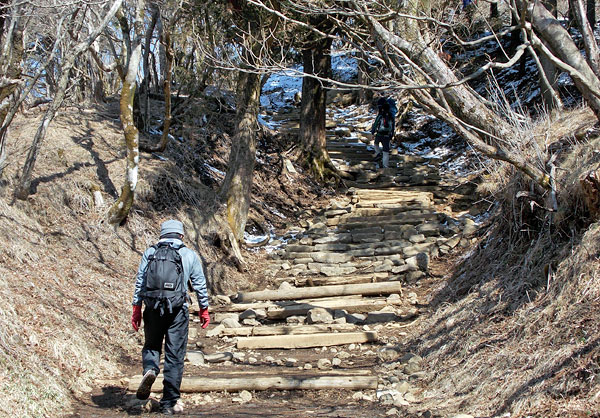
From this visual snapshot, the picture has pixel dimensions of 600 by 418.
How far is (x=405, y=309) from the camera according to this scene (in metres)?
9.51

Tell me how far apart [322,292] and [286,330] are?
1723mm

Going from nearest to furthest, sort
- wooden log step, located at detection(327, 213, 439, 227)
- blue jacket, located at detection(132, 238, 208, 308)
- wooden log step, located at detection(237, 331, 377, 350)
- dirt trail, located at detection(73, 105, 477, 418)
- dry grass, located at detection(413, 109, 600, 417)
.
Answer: dry grass, located at detection(413, 109, 600, 417) → blue jacket, located at detection(132, 238, 208, 308) → dirt trail, located at detection(73, 105, 477, 418) → wooden log step, located at detection(237, 331, 377, 350) → wooden log step, located at detection(327, 213, 439, 227)

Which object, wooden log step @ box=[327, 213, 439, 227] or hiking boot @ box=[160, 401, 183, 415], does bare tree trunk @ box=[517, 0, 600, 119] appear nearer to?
hiking boot @ box=[160, 401, 183, 415]

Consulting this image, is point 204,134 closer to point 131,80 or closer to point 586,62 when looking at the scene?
point 131,80

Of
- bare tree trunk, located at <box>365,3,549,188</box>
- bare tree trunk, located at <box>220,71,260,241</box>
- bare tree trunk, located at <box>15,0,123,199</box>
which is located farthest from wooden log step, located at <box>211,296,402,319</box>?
bare tree trunk, located at <box>15,0,123,199</box>

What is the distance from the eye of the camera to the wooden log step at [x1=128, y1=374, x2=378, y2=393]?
6387mm

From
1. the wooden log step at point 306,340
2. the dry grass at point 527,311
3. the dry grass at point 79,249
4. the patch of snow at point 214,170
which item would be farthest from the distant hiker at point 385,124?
the wooden log step at point 306,340

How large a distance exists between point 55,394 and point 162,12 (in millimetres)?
9850

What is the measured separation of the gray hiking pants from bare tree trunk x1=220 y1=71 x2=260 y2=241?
7.16 metres

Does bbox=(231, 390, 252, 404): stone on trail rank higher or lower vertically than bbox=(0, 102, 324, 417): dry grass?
lower

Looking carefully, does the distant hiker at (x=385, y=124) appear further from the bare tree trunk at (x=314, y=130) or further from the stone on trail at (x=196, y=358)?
the stone on trail at (x=196, y=358)

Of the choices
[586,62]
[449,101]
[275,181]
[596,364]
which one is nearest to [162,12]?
[275,181]

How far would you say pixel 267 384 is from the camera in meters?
6.46

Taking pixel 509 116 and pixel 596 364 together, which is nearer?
pixel 596 364
